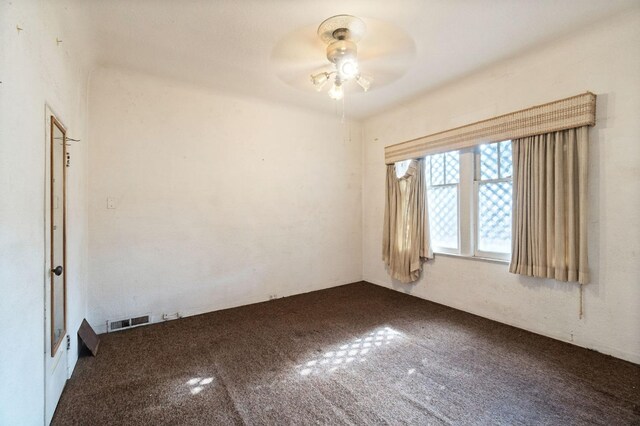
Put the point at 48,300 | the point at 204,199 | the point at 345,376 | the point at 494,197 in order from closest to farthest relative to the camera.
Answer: the point at 48,300, the point at 345,376, the point at 494,197, the point at 204,199

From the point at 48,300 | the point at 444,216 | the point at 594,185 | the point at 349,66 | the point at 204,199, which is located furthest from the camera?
the point at 444,216

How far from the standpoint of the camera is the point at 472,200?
10.8ft

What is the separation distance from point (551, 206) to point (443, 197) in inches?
47.2

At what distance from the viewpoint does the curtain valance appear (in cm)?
238

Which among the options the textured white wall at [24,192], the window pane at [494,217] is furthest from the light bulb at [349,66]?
the window pane at [494,217]

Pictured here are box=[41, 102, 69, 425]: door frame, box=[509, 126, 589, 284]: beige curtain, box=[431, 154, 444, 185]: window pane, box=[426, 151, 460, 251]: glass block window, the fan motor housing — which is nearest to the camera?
box=[41, 102, 69, 425]: door frame

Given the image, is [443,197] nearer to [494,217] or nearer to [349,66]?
[494,217]

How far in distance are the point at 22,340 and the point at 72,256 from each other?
3.71 feet

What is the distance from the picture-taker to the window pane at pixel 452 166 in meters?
3.46

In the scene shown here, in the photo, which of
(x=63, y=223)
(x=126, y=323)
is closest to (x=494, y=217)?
(x=63, y=223)

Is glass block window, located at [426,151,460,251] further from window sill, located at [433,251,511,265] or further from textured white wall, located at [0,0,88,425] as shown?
textured white wall, located at [0,0,88,425]

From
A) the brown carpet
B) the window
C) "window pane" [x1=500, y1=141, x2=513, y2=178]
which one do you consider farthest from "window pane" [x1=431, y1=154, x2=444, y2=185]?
the brown carpet

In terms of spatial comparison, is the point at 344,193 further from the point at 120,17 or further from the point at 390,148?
the point at 120,17

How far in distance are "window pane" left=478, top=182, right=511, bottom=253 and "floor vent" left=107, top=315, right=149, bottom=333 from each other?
3.70 meters
